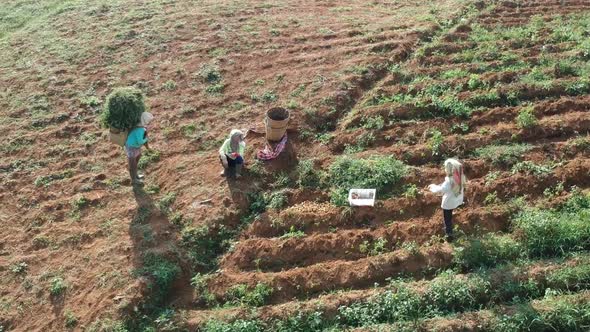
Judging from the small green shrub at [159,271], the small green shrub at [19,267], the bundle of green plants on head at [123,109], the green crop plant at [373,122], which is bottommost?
the small green shrub at [19,267]

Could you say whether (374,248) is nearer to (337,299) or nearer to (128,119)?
(337,299)

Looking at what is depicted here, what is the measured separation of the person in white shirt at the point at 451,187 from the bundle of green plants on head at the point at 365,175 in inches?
51.0

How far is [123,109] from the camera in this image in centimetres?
956

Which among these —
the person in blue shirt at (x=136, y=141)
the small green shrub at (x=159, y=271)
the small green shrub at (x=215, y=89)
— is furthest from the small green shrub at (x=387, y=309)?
the small green shrub at (x=215, y=89)

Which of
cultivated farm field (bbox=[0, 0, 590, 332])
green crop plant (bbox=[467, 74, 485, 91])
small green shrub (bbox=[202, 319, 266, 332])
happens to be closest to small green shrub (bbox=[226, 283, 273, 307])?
cultivated farm field (bbox=[0, 0, 590, 332])

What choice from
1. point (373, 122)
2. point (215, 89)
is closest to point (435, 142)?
point (373, 122)

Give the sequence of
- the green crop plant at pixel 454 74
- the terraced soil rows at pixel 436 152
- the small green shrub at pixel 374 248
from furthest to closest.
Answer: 1. the green crop plant at pixel 454 74
2. the small green shrub at pixel 374 248
3. the terraced soil rows at pixel 436 152

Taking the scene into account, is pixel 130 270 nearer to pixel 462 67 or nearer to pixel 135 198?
pixel 135 198

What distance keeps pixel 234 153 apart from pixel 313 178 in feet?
4.20

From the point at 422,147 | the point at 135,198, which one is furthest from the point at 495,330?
the point at 135,198

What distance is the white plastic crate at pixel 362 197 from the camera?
29.8 ft

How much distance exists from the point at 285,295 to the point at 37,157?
5.74 metres

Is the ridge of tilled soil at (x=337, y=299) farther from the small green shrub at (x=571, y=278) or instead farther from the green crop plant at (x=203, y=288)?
the green crop plant at (x=203, y=288)

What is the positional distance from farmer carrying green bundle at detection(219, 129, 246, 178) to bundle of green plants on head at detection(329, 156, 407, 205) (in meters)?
1.42
